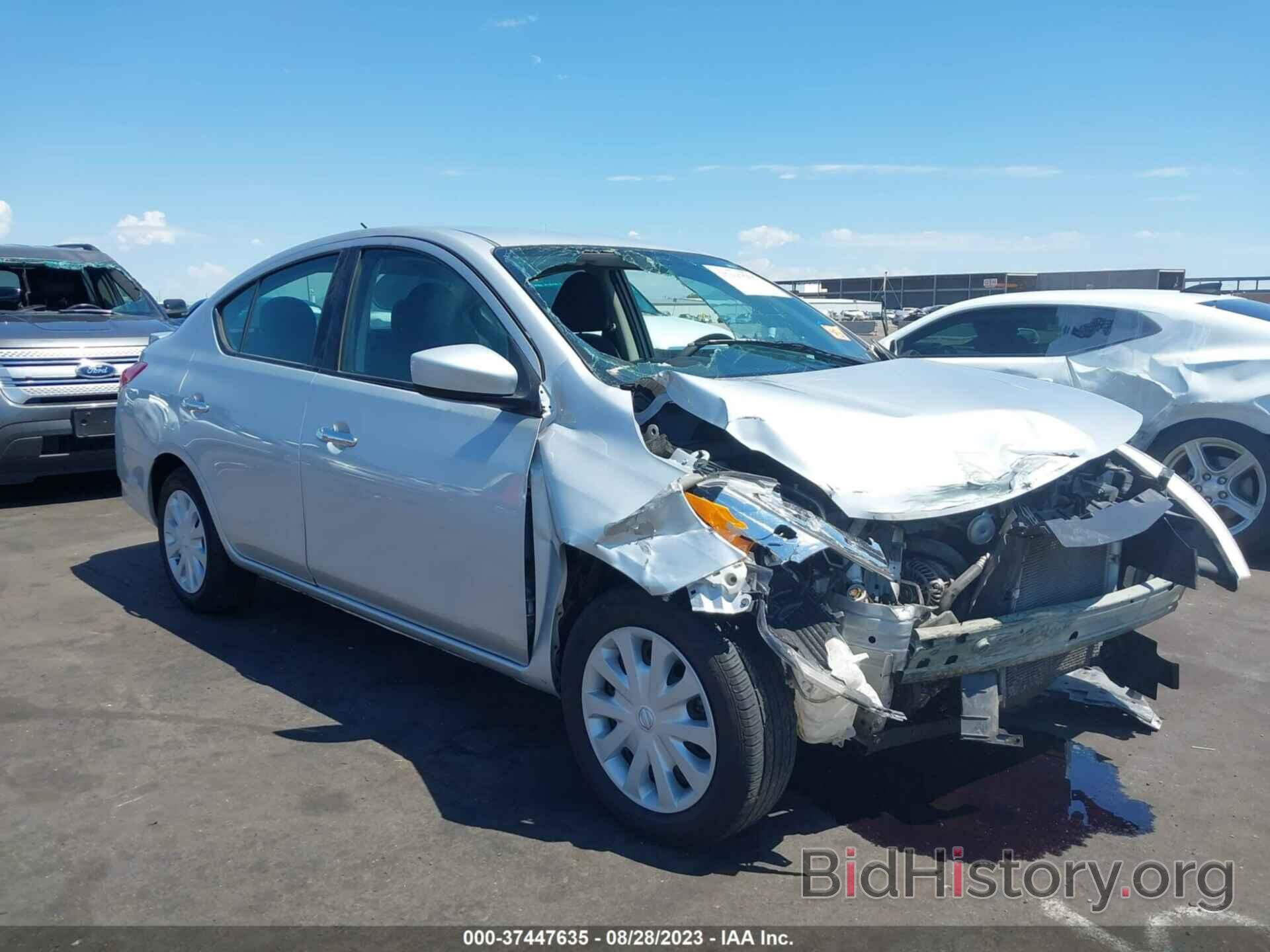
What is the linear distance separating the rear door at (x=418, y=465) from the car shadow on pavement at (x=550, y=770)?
0.46 meters

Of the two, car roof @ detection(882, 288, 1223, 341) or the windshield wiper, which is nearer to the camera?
the windshield wiper

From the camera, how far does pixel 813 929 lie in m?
2.86

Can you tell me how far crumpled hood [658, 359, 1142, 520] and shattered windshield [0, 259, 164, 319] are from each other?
24.9 ft

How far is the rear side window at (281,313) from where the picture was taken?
4590 mm

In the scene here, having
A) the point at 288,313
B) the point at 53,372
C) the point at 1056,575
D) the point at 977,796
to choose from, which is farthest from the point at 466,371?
the point at 53,372

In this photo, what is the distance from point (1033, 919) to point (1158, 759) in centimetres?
133

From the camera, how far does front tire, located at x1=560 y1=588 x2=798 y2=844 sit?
296 centimetres

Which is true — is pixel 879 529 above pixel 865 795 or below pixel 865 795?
above

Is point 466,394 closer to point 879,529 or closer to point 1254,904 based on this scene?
point 879,529

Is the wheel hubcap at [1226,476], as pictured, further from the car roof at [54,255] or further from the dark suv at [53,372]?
the car roof at [54,255]

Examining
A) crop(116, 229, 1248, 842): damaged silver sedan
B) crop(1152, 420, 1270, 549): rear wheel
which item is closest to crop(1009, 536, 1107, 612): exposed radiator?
crop(116, 229, 1248, 842): damaged silver sedan

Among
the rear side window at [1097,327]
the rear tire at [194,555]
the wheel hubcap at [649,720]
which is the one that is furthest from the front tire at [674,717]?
the rear side window at [1097,327]

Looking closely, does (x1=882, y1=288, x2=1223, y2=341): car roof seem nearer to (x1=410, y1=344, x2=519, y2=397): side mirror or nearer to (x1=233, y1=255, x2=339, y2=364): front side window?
(x1=233, y1=255, x2=339, y2=364): front side window

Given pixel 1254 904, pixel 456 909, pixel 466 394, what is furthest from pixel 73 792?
pixel 1254 904
